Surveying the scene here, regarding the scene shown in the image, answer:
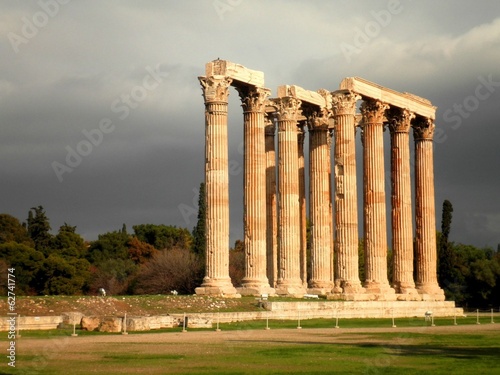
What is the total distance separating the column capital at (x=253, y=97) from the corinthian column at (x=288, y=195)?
13.6ft

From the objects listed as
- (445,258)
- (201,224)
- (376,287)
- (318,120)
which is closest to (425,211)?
(376,287)

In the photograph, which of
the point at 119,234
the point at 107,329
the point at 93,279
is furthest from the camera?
the point at 119,234

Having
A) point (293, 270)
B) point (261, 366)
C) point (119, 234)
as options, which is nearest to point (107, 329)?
point (261, 366)

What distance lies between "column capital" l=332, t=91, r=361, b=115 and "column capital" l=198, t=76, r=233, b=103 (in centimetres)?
1200

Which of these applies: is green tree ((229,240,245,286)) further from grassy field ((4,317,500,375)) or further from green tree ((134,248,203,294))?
grassy field ((4,317,500,375))

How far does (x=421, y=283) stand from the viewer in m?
→ 80.0

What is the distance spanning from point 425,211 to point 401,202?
4.19 metres

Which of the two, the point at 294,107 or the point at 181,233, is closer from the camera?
the point at 294,107

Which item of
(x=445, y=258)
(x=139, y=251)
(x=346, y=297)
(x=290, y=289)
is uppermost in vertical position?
(x=139, y=251)

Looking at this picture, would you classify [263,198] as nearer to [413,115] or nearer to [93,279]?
[413,115]

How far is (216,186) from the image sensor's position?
60812mm

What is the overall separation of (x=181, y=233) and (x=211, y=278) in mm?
78420

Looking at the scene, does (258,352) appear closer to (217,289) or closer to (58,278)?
(217,289)

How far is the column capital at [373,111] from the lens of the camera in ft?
241
